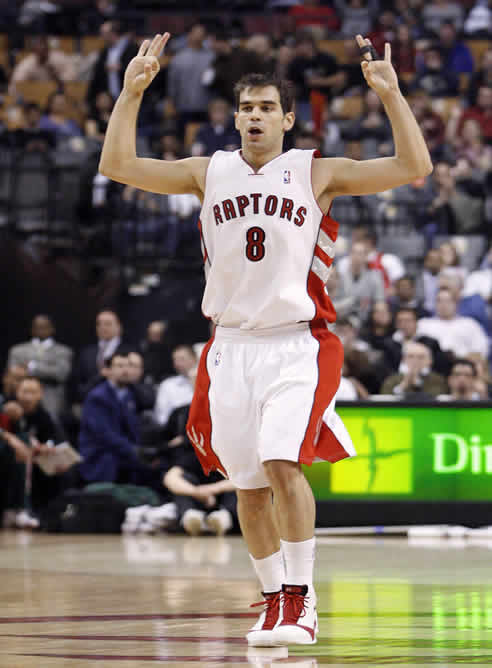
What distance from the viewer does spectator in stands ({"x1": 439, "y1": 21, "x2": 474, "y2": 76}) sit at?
74.0ft

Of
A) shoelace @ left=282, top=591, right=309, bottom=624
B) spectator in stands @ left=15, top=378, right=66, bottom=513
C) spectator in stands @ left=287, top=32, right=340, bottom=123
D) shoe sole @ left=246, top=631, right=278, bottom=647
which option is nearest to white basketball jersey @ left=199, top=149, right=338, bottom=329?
shoelace @ left=282, top=591, right=309, bottom=624

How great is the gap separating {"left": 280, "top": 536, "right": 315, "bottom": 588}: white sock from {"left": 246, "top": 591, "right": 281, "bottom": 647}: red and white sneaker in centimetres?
13

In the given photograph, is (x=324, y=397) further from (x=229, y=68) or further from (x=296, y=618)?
(x=229, y=68)

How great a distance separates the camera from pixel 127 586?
28.5 feet

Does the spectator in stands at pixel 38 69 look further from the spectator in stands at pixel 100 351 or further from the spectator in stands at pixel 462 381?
the spectator in stands at pixel 462 381

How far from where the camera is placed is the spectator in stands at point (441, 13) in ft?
77.4

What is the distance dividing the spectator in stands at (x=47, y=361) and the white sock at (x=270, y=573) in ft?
33.2

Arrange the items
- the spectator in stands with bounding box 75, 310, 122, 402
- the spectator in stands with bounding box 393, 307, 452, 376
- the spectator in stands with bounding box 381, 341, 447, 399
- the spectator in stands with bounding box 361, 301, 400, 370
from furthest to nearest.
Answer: the spectator in stands with bounding box 75, 310, 122, 402 < the spectator in stands with bounding box 361, 301, 400, 370 < the spectator in stands with bounding box 393, 307, 452, 376 < the spectator in stands with bounding box 381, 341, 447, 399

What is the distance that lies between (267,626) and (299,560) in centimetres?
31

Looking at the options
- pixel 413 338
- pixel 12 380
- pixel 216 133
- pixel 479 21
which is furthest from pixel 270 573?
pixel 479 21

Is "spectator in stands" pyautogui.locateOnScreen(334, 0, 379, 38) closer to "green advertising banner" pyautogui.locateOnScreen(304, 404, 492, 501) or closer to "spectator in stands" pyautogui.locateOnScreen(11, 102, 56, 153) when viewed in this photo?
"spectator in stands" pyautogui.locateOnScreen(11, 102, 56, 153)

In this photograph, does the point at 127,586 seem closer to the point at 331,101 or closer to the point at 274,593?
the point at 274,593

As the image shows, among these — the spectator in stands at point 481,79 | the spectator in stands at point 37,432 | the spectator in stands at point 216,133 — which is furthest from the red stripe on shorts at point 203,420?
the spectator in stands at point 481,79

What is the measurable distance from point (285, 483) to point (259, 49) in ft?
54.2
